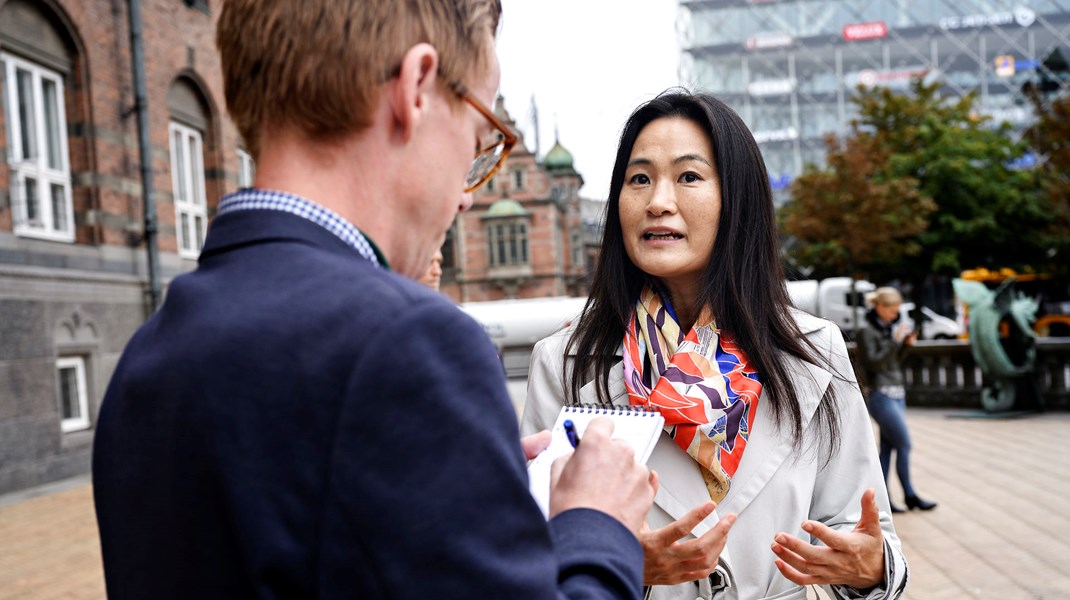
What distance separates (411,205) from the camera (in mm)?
1089

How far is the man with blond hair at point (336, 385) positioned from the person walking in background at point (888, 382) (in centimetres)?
760

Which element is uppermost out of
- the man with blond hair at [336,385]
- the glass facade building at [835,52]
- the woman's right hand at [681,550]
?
the glass facade building at [835,52]

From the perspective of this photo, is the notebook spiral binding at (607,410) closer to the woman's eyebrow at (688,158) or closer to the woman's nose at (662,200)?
the woman's nose at (662,200)

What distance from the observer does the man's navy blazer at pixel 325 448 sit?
2.85 feet

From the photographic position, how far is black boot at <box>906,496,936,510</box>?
786cm

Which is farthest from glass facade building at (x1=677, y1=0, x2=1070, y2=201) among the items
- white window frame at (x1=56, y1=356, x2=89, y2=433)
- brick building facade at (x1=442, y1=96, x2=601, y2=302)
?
white window frame at (x1=56, y1=356, x2=89, y2=433)

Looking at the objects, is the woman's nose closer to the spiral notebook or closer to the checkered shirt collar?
the spiral notebook

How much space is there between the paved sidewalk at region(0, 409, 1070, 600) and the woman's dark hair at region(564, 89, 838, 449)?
3.85 metres

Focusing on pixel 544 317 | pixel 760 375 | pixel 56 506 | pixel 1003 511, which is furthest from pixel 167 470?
pixel 544 317

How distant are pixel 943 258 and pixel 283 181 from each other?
1337 inches

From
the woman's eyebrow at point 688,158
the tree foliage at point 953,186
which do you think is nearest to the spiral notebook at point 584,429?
the woman's eyebrow at point 688,158

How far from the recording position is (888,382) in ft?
27.7

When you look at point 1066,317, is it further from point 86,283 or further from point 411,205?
point 411,205

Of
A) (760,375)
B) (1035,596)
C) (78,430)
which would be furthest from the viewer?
(78,430)
